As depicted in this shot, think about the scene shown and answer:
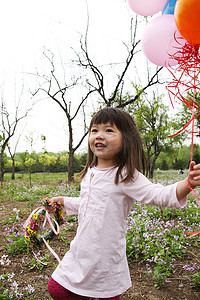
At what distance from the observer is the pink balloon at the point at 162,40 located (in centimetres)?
175

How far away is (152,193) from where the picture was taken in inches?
48.8

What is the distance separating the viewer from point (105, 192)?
140cm

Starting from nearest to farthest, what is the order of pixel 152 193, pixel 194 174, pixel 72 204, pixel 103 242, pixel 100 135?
pixel 194 174 < pixel 152 193 < pixel 103 242 < pixel 100 135 < pixel 72 204

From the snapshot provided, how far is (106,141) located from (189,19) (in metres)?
0.77

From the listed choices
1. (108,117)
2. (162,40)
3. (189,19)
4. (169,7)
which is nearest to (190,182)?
(108,117)

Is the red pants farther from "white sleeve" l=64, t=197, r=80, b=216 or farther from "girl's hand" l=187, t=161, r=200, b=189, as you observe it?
"girl's hand" l=187, t=161, r=200, b=189

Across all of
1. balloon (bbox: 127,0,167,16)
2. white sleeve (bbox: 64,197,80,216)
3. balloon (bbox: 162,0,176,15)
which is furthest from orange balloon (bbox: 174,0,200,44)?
white sleeve (bbox: 64,197,80,216)

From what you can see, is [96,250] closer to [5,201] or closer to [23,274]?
[23,274]

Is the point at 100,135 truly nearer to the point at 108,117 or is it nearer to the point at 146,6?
the point at 108,117

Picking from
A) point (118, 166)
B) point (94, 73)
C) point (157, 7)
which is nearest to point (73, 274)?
point (118, 166)

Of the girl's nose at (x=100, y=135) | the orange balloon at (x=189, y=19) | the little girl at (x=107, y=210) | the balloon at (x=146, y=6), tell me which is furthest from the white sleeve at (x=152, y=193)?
the balloon at (x=146, y=6)

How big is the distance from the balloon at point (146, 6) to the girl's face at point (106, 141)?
1.21m

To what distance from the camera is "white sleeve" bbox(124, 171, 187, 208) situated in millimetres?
1146

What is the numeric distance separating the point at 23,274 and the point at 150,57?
256cm
